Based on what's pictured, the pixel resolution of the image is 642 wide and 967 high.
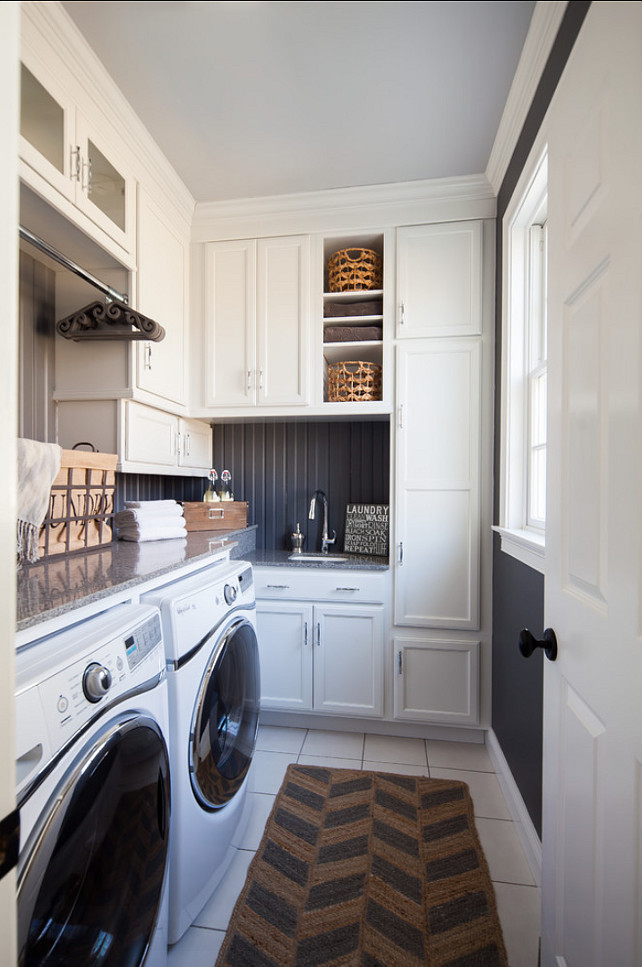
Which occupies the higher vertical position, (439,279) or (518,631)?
(439,279)

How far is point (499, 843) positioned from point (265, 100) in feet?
7.73

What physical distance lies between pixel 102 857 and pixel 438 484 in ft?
5.39

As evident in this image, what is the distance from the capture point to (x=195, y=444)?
2305 millimetres

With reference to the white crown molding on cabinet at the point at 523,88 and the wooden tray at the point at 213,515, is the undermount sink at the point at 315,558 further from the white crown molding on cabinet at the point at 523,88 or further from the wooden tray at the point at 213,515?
the white crown molding on cabinet at the point at 523,88

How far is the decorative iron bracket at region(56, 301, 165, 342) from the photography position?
4.93 ft

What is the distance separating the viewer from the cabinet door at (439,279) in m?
1.94

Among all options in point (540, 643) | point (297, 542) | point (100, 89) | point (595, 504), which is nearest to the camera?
point (595, 504)

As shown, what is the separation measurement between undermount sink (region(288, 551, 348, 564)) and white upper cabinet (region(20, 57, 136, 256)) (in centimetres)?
145

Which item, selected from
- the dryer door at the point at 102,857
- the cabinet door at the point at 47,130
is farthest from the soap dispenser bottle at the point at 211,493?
the dryer door at the point at 102,857

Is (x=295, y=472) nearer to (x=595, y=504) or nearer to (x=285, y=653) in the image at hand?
(x=285, y=653)

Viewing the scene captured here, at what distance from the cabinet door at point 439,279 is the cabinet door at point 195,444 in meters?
1.11

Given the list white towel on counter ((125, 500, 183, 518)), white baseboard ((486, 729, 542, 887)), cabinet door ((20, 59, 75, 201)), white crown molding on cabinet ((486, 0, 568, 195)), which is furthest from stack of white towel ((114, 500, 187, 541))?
white crown molding on cabinet ((486, 0, 568, 195))

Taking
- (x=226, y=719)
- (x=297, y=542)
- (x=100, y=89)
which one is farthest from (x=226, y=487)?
(x=100, y=89)

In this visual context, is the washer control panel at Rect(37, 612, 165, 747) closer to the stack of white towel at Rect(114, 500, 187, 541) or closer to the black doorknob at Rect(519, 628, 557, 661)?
the black doorknob at Rect(519, 628, 557, 661)
